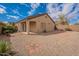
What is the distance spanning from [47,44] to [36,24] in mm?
304

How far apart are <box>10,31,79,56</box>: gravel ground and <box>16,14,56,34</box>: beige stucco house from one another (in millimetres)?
78

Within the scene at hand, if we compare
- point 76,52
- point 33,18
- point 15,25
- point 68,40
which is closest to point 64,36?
point 68,40

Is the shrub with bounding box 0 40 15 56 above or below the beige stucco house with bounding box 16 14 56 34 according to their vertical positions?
below

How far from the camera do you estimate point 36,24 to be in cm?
262

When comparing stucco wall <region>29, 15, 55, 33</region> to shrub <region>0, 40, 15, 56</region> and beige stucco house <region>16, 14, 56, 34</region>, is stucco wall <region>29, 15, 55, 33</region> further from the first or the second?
shrub <region>0, 40, 15, 56</region>

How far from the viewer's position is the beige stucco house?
2.59 metres

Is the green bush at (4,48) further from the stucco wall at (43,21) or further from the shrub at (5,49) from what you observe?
the stucco wall at (43,21)

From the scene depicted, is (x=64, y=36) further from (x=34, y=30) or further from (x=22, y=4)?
(x=22, y=4)

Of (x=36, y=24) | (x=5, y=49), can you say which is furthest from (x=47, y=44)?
(x=5, y=49)

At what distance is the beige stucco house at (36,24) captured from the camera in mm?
2594

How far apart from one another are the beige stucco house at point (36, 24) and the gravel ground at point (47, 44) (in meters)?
0.08

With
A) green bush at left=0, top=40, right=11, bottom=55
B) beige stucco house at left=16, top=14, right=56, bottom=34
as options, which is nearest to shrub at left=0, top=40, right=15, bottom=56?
green bush at left=0, top=40, right=11, bottom=55

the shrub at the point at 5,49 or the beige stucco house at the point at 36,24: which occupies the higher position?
the beige stucco house at the point at 36,24

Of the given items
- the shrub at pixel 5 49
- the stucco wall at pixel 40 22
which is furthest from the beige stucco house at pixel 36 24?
the shrub at pixel 5 49
